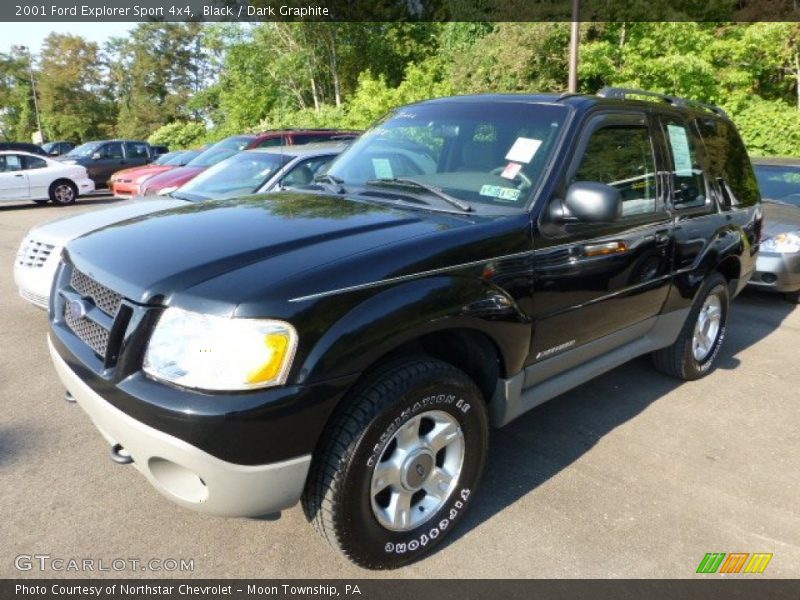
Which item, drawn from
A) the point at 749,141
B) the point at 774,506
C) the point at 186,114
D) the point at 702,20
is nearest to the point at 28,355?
the point at 774,506

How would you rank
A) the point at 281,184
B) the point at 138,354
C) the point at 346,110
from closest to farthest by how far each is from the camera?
the point at 138,354 → the point at 281,184 → the point at 346,110

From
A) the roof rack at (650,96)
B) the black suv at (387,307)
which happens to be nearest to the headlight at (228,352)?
the black suv at (387,307)

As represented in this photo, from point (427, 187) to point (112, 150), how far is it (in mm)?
A: 19401

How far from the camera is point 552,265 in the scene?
9.57ft

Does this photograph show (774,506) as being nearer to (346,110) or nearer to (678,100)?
(678,100)

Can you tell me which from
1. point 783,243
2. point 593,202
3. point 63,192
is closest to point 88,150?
point 63,192

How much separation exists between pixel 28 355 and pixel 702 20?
70.1ft

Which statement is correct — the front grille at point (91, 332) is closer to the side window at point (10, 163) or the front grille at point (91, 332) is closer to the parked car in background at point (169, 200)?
the parked car in background at point (169, 200)

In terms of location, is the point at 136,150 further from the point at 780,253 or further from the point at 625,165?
the point at 625,165

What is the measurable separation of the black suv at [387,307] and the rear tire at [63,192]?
1409 cm

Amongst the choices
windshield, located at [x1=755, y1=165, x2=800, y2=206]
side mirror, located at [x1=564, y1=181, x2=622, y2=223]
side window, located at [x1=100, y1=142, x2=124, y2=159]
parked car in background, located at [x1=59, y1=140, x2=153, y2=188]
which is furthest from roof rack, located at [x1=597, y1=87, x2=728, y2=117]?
side window, located at [x1=100, y1=142, x2=124, y2=159]

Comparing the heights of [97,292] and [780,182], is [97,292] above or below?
above

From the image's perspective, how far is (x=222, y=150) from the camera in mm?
11305

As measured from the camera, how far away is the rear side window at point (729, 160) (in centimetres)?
428
